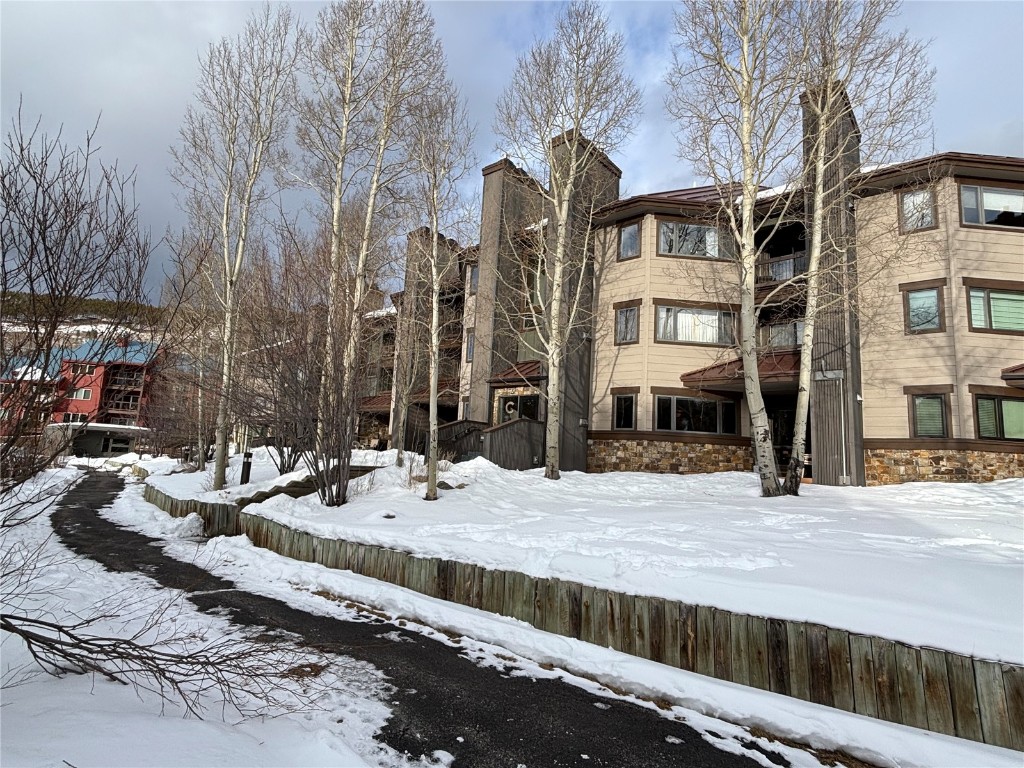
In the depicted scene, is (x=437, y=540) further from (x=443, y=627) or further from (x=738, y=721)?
(x=738, y=721)

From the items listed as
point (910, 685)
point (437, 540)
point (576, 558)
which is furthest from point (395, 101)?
point (910, 685)

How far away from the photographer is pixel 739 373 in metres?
17.1

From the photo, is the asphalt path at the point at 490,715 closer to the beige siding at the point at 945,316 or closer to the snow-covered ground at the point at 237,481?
the snow-covered ground at the point at 237,481

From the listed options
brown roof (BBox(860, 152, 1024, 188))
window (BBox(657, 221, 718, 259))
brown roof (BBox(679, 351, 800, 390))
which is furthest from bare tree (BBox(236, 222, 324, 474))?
brown roof (BBox(860, 152, 1024, 188))

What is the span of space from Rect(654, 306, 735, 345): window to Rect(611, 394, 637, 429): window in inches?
95.6

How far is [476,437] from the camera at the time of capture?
18062 mm

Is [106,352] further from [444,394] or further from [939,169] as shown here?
[444,394]

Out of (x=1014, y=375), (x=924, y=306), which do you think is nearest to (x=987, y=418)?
(x=1014, y=375)

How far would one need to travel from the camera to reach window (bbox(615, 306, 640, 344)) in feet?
65.9

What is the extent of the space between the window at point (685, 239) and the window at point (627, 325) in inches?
96.0

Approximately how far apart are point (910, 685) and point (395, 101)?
18.9 metres

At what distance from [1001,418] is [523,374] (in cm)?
1444

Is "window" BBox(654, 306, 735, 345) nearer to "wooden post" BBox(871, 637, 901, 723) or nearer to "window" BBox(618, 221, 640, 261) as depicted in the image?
"window" BBox(618, 221, 640, 261)

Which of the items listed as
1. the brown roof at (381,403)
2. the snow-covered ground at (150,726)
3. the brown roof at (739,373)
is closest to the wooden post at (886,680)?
the snow-covered ground at (150,726)
